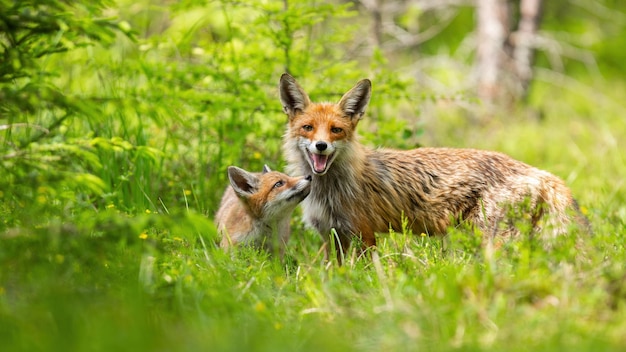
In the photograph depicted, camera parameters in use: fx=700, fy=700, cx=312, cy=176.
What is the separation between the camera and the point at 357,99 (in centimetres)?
→ 664

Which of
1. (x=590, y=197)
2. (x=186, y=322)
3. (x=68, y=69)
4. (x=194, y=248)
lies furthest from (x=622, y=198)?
(x=68, y=69)

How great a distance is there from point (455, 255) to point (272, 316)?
1.81m

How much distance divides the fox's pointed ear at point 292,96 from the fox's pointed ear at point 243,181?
0.77 metres

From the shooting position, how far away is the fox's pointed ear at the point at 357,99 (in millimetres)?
6562

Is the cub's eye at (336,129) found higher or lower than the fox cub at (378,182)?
higher

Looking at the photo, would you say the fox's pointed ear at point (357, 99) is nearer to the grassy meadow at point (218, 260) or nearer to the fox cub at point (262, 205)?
the fox cub at point (262, 205)

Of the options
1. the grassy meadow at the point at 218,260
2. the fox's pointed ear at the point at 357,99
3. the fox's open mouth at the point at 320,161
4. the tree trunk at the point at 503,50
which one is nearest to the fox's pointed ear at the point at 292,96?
the fox's pointed ear at the point at 357,99

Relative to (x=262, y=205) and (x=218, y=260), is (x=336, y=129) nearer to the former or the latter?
(x=262, y=205)

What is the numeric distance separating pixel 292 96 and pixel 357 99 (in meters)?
0.63

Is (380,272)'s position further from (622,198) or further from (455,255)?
(622,198)

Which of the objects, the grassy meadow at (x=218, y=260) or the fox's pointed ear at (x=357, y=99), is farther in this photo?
the fox's pointed ear at (x=357, y=99)

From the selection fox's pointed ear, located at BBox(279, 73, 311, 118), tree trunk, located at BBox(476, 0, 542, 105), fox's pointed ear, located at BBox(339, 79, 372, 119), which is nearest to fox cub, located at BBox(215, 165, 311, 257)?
fox's pointed ear, located at BBox(279, 73, 311, 118)

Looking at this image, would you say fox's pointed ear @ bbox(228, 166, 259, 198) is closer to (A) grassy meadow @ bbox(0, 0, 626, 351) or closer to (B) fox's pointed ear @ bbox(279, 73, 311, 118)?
(A) grassy meadow @ bbox(0, 0, 626, 351)

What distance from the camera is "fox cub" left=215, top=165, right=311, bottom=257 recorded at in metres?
6.30
